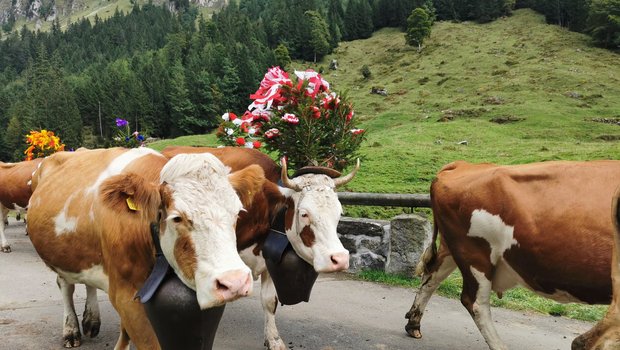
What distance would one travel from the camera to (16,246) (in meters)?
9.46

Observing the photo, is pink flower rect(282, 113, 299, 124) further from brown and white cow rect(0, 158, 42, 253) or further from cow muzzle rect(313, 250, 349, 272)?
brown and white cow rect(0, 158, 42, 253)

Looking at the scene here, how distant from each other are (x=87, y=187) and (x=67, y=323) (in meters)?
1.55

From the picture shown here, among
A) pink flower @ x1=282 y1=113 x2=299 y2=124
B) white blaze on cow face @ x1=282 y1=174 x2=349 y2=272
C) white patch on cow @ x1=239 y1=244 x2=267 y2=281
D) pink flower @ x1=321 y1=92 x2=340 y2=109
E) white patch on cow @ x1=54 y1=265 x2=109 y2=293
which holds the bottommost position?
white patch on cow @ x1=239 y1=244 x2=267 y2=281

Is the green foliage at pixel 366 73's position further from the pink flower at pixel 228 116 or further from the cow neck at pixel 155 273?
the cow neck at pixel 155 273

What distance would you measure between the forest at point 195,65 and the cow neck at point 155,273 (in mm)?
51881

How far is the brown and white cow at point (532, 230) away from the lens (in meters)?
3.43

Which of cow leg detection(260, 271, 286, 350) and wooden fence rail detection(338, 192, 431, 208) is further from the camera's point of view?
wooden fence rail detection(338, 192, 431, 208)

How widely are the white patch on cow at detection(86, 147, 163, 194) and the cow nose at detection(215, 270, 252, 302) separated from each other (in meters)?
1.61

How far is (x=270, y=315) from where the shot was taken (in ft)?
13.9

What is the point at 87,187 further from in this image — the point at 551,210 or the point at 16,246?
the point at 16,246

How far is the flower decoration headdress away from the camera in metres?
4.88

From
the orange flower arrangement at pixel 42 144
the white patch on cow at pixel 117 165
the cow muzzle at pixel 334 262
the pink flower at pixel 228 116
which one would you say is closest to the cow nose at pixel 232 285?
the cow muzzle at pixel 334 262

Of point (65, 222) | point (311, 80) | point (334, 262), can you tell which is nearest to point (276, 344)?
point (334, 262)

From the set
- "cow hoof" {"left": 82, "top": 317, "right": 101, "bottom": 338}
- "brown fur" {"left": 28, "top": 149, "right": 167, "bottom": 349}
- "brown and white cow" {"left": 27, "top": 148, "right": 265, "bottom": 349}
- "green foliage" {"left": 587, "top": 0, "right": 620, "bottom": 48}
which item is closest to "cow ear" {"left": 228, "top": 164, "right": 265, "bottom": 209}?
"brown and white cow" {"left": 27, "top": 148, "right": 265, "bottom": 349}
